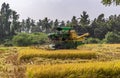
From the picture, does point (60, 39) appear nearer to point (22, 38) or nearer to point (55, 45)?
point (55, 45)

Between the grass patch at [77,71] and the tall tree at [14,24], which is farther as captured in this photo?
the tall tree at [14,24]

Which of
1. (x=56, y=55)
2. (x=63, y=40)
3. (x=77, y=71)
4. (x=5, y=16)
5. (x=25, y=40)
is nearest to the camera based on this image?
(x=77, y=71)

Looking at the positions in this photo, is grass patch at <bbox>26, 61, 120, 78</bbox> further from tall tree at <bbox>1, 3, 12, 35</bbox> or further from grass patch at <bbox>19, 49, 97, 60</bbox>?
tall tree at <bbox>1, 3, 12, 35</bbox>

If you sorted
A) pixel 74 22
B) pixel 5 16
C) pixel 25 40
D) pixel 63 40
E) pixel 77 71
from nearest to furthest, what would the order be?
pixel 77 71, pixel 63 40, pixel 25 40, pixel 74 22, pixel 5 16

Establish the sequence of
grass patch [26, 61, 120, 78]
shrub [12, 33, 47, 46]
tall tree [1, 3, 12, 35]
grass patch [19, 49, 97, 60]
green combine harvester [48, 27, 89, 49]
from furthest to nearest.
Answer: tall tree [1, 3, 12, 35] < shrub [12, 33, 47, 46] < green combine harvester [48, 27, 89, 49] < grass patch [19, 49, 97, 60] < grass patch [26, 61, 120, 78]

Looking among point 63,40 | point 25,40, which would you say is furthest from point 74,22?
point 63,40

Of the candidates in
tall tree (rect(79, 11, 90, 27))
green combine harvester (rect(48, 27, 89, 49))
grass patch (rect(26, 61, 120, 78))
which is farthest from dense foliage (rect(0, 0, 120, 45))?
grass patch (rect(26, 61, 120, 78))

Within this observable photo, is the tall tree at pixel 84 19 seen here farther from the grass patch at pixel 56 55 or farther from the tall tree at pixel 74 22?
the grass patch at pixel 56 55

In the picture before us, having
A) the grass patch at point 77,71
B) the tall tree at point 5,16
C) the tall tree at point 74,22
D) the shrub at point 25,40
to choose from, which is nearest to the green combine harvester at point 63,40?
the grass patch at point 77,71

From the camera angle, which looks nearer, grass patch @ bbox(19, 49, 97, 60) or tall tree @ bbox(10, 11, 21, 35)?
grass patch @ bbox(19, 49, 97, 60)

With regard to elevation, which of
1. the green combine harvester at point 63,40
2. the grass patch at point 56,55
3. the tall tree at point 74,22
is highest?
the tall tree at point 74,22

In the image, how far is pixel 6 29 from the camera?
110m

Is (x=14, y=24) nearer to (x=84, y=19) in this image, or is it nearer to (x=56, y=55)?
(x=84, y=19)

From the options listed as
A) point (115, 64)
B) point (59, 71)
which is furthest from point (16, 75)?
point (115, 64)
